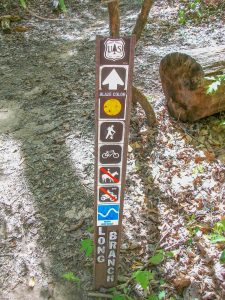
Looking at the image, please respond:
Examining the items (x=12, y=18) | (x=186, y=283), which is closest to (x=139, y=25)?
(x=186, y=283)

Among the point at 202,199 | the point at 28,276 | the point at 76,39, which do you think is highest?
the point at 76,39

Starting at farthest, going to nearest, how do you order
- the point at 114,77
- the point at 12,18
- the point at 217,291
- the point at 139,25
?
the point at 12,18 < the point at 139,25 < the point at 217,291 < the point at 114,77

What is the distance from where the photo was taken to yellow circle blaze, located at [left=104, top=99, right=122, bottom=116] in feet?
6.75

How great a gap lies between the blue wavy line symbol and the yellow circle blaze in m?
0.73

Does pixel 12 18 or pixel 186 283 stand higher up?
pixel 12 18

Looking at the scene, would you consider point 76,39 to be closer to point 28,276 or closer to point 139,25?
point 139,25

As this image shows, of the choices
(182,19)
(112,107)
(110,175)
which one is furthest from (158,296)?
(182,19)

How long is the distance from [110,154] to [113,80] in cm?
51

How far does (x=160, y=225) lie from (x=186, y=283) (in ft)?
2.29

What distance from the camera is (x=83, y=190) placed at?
3967mm

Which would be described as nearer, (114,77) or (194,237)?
(114,77)

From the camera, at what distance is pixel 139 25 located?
4.27 meters

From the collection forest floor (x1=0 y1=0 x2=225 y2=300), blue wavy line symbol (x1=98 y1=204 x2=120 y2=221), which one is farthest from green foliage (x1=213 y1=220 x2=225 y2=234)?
blue wavy line symbol (x1=98 y1=204 x2=120 y2=221)

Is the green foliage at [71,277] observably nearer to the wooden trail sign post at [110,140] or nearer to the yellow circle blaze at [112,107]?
the wooden trail sign post at [110,140]
